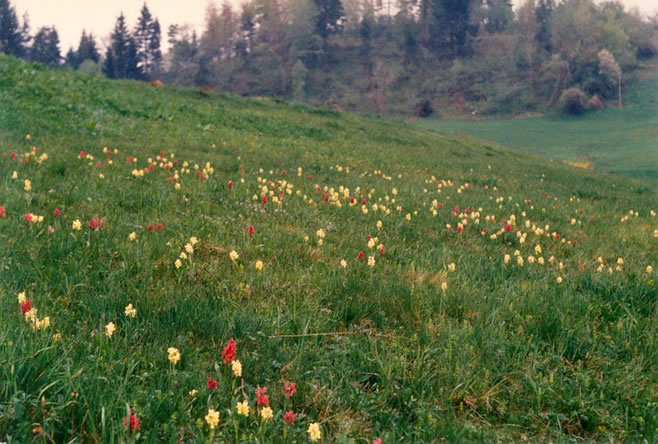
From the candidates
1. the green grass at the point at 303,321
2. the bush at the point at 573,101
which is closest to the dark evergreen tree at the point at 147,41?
the bush at the point at 573,101

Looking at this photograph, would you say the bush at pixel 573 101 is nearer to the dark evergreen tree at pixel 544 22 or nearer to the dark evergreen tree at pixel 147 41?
the dark evergreen tree at pixel 544 22

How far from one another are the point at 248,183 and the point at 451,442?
20.9 ft

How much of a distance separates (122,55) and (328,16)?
3866cm

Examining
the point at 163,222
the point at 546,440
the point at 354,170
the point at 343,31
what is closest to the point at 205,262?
the point at 163,222

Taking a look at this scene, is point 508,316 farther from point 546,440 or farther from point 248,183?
point 248,183

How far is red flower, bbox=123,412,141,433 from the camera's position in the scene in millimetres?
2088

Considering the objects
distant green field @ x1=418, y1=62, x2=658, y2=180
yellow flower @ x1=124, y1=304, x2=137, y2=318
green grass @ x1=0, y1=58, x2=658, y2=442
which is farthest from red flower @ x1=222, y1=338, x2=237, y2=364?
distant green field @ x1=418, y1=62, x2=658, y2=180

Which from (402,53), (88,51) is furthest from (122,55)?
(402,53)

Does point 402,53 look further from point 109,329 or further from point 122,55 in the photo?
point 109,329

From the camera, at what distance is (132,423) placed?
Result: 2121 mm

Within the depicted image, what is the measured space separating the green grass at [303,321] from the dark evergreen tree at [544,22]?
8681 cm

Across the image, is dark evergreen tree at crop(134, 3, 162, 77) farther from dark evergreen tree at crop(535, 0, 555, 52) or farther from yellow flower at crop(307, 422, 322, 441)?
yellow flower at crop(307, 422, 322, 441)

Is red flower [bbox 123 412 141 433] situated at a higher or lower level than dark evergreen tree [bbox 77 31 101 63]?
lower

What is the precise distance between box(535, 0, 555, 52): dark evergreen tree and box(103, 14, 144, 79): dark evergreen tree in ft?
218
